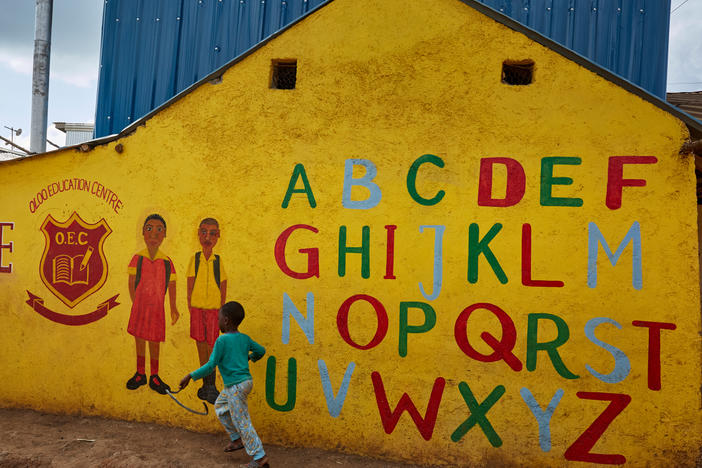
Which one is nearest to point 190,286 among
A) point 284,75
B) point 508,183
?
point 284,75

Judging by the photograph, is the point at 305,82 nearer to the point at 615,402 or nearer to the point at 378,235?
the point at 378,235

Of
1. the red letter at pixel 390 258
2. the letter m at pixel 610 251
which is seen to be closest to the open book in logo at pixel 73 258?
the red letter at pixel 390 258

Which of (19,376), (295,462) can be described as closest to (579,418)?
(295,462)

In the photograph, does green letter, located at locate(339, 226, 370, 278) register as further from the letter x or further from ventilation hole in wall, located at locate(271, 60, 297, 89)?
ventilation hole in wall, located at locate(271, 60, 297, 89)

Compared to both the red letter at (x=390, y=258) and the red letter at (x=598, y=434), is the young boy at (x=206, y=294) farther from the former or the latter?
the red letter at (x=598, y=434)

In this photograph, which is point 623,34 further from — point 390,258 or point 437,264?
point 390,258

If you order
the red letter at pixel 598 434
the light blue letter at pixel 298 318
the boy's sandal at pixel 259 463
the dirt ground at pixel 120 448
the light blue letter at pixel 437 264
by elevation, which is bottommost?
the dirt ground at pixel 120 448

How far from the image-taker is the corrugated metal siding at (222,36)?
566cm

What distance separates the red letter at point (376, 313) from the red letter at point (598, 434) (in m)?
1.67

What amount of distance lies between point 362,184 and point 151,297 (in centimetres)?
229

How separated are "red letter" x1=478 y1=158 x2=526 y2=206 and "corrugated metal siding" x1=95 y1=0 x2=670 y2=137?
2621 millimetres

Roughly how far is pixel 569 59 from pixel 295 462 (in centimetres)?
406

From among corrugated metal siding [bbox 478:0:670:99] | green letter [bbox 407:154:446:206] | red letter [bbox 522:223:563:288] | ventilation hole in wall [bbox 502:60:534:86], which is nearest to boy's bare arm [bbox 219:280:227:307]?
green letter [bbox 407:154:446:206]

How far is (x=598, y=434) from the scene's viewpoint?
3.78 m
